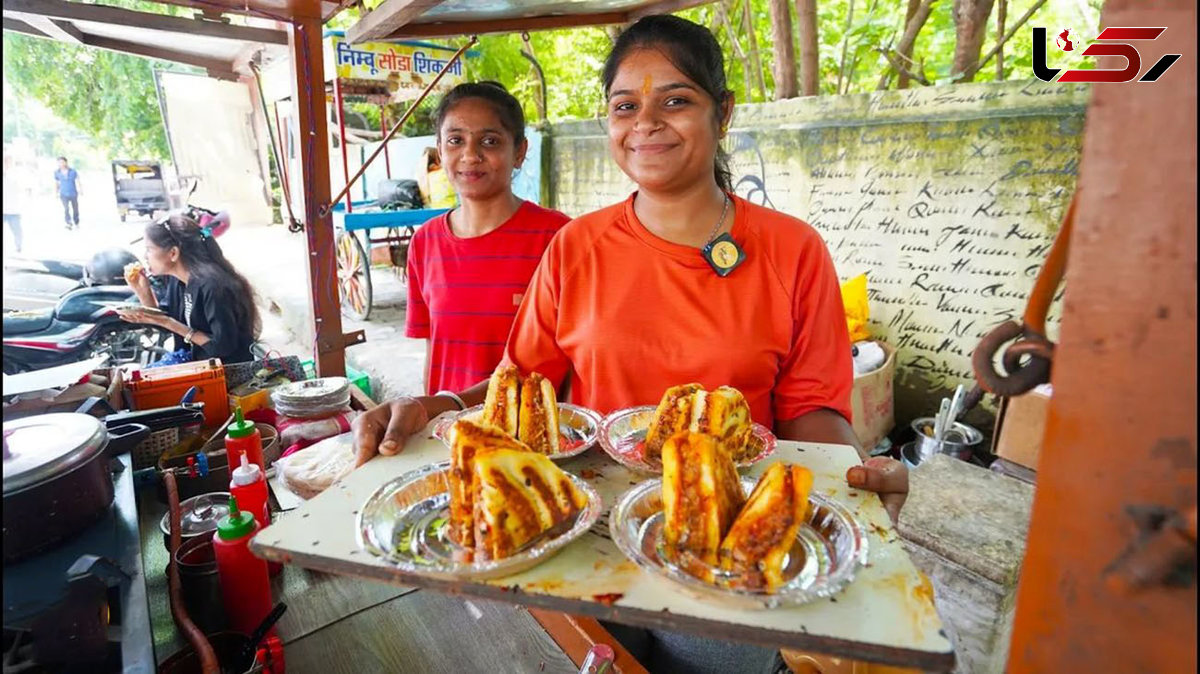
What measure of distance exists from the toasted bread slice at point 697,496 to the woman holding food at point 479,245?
1.65m

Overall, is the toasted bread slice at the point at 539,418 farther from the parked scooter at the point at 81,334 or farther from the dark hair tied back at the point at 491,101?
the parked scooter at the point at 81,334

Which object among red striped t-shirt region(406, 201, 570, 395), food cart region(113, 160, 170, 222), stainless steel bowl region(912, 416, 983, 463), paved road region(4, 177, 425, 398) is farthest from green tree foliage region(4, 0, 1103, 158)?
paved road region(4, 177, 425, 398)

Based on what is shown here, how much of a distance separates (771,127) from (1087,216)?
4.77m

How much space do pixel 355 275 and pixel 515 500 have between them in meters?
7.49

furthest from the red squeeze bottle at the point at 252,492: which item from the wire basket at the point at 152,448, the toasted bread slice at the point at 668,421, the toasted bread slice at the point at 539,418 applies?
the toasted bread slice at the point at 668,421

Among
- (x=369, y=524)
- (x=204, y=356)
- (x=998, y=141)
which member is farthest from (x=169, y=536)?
(x=998, y=141)

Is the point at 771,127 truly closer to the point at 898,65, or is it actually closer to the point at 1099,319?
the point at 898,65

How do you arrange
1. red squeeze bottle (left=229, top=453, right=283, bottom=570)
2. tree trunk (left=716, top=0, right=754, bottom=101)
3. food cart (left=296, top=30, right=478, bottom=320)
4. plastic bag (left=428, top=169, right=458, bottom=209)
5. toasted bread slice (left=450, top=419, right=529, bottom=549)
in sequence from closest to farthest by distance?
→ toasted bread slice (left=450, top=419, right=529, bottom=549) → red squeeze bottle (left=229, top=453, right=283, bottom=570) → tree trunk (left=716, top=0, right=754, bottom=101) → food cart (left=296, top=30, right=478, bottom=320) → plastic bag (left=428, top=169, right=458, bottom=209)

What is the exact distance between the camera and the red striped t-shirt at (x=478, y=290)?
8.91 feet

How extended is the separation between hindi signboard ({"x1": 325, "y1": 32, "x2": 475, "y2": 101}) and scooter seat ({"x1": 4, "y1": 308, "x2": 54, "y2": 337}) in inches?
159

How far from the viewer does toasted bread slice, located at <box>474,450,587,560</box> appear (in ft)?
3.50

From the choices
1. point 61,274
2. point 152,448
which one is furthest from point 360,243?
point 152,448

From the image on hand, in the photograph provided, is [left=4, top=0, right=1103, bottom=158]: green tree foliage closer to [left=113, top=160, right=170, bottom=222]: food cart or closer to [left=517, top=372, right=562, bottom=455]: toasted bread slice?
[left=517, top=372, right=562, bottom=455]: toasted bread slice

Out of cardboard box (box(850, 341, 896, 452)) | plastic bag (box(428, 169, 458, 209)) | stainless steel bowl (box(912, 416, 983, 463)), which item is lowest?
stainless steel bowl (box(912, 416, 983, 463))
